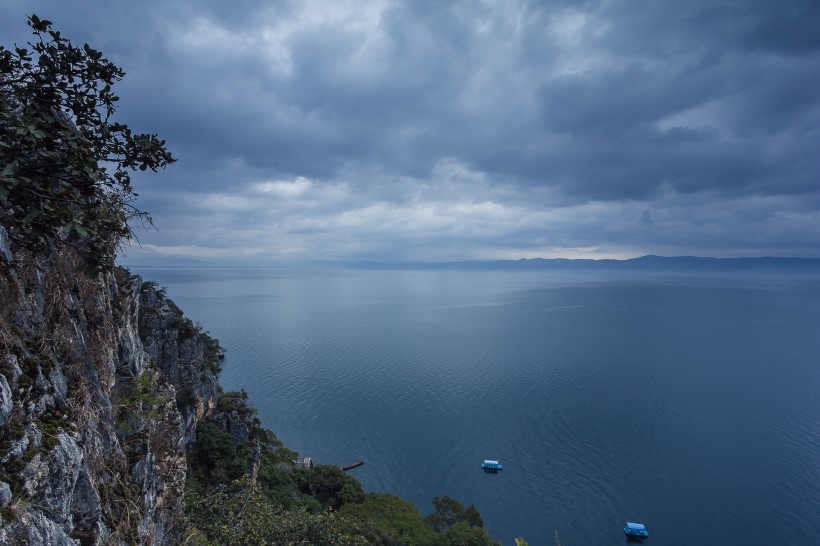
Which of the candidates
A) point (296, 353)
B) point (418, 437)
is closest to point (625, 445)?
point (418, 437)

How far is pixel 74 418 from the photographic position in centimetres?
761

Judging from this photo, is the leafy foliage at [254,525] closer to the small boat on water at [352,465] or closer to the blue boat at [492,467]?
the small boat on water at [352,465]

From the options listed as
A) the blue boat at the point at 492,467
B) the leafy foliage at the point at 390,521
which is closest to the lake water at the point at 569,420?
the blue boat at the point at 492,467

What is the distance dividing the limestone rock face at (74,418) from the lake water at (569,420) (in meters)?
38.9

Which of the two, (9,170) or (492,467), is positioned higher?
(9,170)

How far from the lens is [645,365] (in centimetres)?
8406

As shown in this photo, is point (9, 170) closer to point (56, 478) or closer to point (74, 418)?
point (56, 478)

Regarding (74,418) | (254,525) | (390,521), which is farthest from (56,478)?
(390,521)

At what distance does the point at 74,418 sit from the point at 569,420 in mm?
62967

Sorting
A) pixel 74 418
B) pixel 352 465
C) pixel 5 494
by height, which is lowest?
pixel 352 465

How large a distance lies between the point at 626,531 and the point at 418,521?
67.4 ft

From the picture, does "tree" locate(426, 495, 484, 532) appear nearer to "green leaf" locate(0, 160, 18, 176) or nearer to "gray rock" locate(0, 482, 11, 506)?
"gray rock" locate(0, 482, 11, 506)

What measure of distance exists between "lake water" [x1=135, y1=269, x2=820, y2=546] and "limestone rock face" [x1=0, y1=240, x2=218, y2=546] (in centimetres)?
3887

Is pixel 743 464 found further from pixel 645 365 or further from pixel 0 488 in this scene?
pixel 0 488
